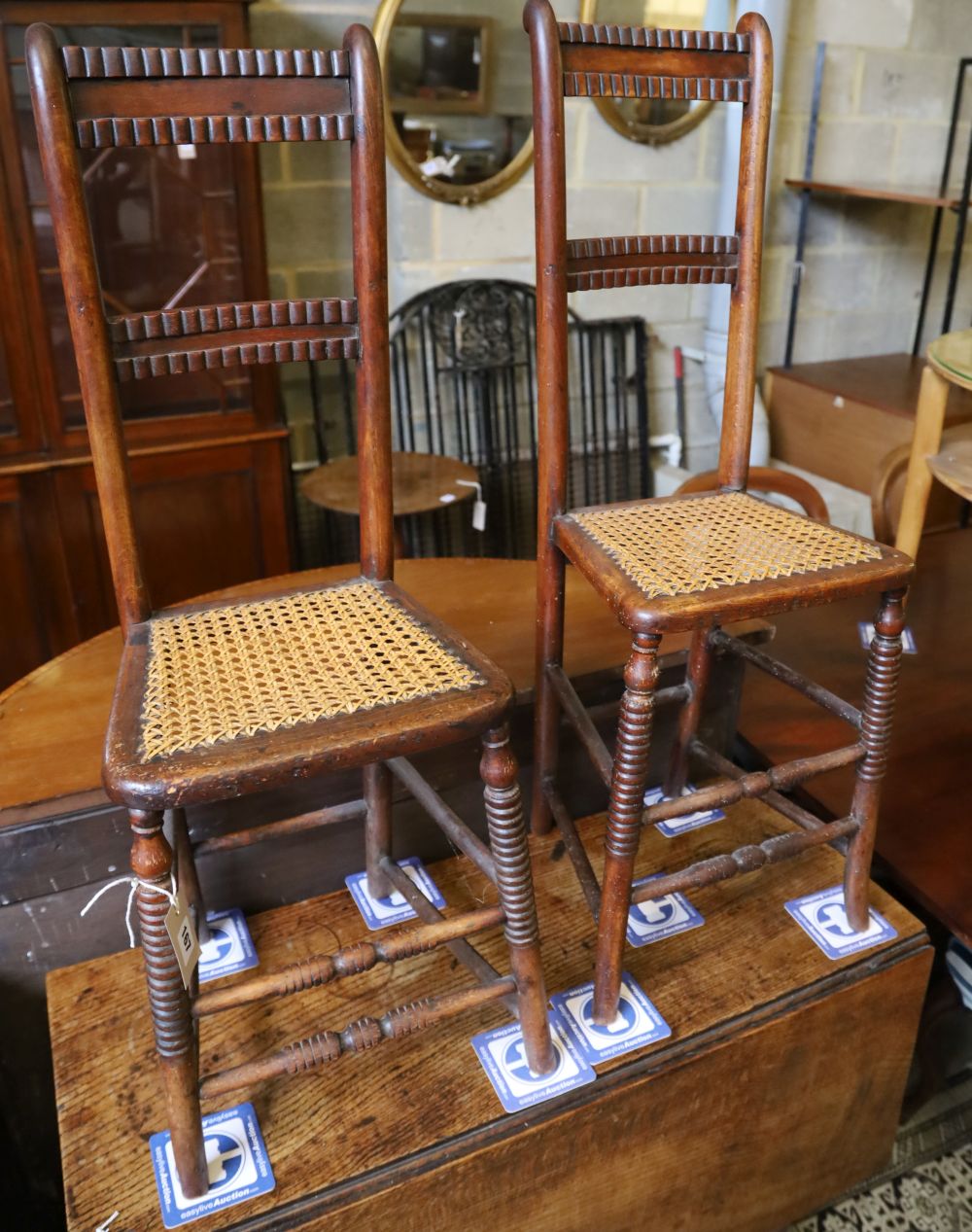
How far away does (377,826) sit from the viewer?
131 cm

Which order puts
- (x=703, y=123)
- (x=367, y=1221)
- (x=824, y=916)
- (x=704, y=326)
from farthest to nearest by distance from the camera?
(x=704, y=326) → (x=703, y=123) → (x=824, y=916) → (x=367, y=1221)

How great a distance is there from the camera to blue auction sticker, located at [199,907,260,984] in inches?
50.0

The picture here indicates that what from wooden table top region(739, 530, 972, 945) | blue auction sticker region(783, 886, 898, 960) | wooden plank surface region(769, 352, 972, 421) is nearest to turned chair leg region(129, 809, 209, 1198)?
blue auction sticker region(783, 886, 898, 960)

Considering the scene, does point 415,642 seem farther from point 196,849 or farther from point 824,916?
point 824,916

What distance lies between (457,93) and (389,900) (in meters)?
2.24

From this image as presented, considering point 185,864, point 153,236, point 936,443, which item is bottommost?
point 185,864

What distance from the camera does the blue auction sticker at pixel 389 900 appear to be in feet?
4.46

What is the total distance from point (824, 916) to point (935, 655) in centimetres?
92

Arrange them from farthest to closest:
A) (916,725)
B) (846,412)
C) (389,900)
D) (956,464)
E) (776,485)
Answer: (846,412) → (776,485) → (956,464) → (916,725) → (389,900)

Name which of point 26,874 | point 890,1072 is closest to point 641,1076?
point 890,1072

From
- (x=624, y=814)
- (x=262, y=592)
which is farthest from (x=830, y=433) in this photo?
(x=624, y=814)

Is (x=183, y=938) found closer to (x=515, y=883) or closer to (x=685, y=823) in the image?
(x=515, y=883)

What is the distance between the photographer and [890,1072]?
4.42ft

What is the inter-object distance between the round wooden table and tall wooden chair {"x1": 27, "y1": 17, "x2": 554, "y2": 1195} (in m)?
1.15
